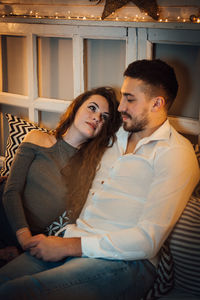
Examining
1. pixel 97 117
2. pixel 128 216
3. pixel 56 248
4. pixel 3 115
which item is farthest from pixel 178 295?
pixel 3 115

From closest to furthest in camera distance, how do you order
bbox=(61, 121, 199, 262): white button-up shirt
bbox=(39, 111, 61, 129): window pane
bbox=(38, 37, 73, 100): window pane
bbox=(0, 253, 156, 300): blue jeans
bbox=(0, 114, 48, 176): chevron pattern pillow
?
1. bbox=(0, 253, 156, 300): blue jeans
2. bbox=(61, 121, 199, 262): white button-up shirt
3. bbox=(0, 114, 48, 176): chevron pattern pillow
4. bbox=(38, 37, 73, 100): window pane
5. bbox=(39, 111, 61, 129): window pane

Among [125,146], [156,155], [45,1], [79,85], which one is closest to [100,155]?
[125,146]

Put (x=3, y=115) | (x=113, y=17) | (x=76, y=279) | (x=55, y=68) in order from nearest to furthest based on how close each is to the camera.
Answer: (x=76, y=279)
(x=113, y=17)
(x=55, y=68)
(x=3, y=115)

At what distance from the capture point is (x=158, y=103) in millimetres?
1740

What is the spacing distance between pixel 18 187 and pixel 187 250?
86 cm

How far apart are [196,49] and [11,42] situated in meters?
1.33

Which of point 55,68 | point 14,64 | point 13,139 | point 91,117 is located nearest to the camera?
point 91,117

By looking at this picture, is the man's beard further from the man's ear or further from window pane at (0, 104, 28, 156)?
window pane at (0, 104, 28, 156)

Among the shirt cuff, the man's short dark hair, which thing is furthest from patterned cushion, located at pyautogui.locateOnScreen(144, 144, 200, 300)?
the man's short dark hair

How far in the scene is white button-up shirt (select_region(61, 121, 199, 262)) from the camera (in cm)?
153

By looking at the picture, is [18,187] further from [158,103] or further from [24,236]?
[158,103]

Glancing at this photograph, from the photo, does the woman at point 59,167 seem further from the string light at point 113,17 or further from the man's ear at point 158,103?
the string light at point 113,17

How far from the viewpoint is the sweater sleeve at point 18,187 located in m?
1.78

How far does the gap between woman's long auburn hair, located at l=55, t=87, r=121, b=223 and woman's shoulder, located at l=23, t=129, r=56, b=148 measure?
0.05m
